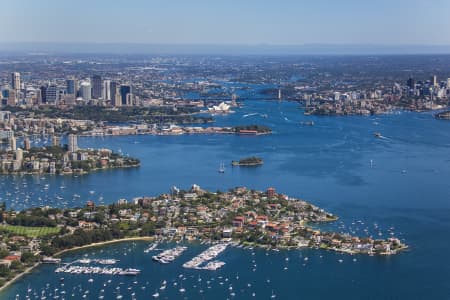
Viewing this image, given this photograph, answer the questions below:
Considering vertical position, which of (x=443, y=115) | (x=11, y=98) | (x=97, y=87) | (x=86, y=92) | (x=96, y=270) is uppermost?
(x=97, y=87)

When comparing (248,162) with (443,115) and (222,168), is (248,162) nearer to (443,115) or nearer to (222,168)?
(222,168)

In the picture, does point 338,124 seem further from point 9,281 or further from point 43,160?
point 9,281

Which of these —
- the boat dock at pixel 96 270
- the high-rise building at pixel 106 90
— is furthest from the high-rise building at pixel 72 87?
the boat dock at pixel 96 270

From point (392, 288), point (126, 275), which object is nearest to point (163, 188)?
point (126, 275)

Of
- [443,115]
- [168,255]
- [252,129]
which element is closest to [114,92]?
[252,129]

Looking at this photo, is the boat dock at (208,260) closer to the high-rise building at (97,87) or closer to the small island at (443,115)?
the small island at (443,115)
